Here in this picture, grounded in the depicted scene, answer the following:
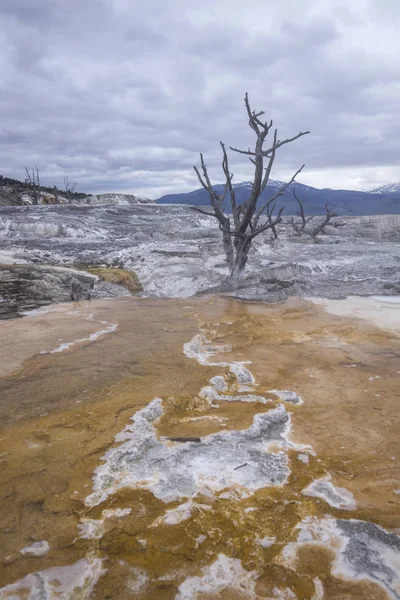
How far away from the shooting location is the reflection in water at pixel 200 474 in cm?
149

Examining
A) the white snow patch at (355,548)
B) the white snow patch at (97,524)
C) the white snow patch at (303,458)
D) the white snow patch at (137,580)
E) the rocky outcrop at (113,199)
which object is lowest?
the white snow patch at (355,548)

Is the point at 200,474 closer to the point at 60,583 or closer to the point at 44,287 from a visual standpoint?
the point at 60,583

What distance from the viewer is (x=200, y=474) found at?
203cm

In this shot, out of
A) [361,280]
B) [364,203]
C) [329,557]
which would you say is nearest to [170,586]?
[329,557]

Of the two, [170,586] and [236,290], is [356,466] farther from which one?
[236,290]

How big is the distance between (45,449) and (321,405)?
6.04 feet

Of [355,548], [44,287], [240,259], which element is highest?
[240,259]

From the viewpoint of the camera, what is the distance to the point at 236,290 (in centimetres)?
783

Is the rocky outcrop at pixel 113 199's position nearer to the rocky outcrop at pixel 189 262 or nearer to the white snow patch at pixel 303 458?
the rocky outcrop at pixel 189 262

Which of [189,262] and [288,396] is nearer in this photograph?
[288,396]

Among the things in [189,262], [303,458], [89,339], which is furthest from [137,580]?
[189,262]

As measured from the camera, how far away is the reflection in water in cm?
149

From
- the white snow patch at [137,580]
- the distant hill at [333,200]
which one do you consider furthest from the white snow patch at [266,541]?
the distant hill at [333,200]

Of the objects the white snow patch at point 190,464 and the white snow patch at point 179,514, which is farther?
the white snow patch at point 190,464
